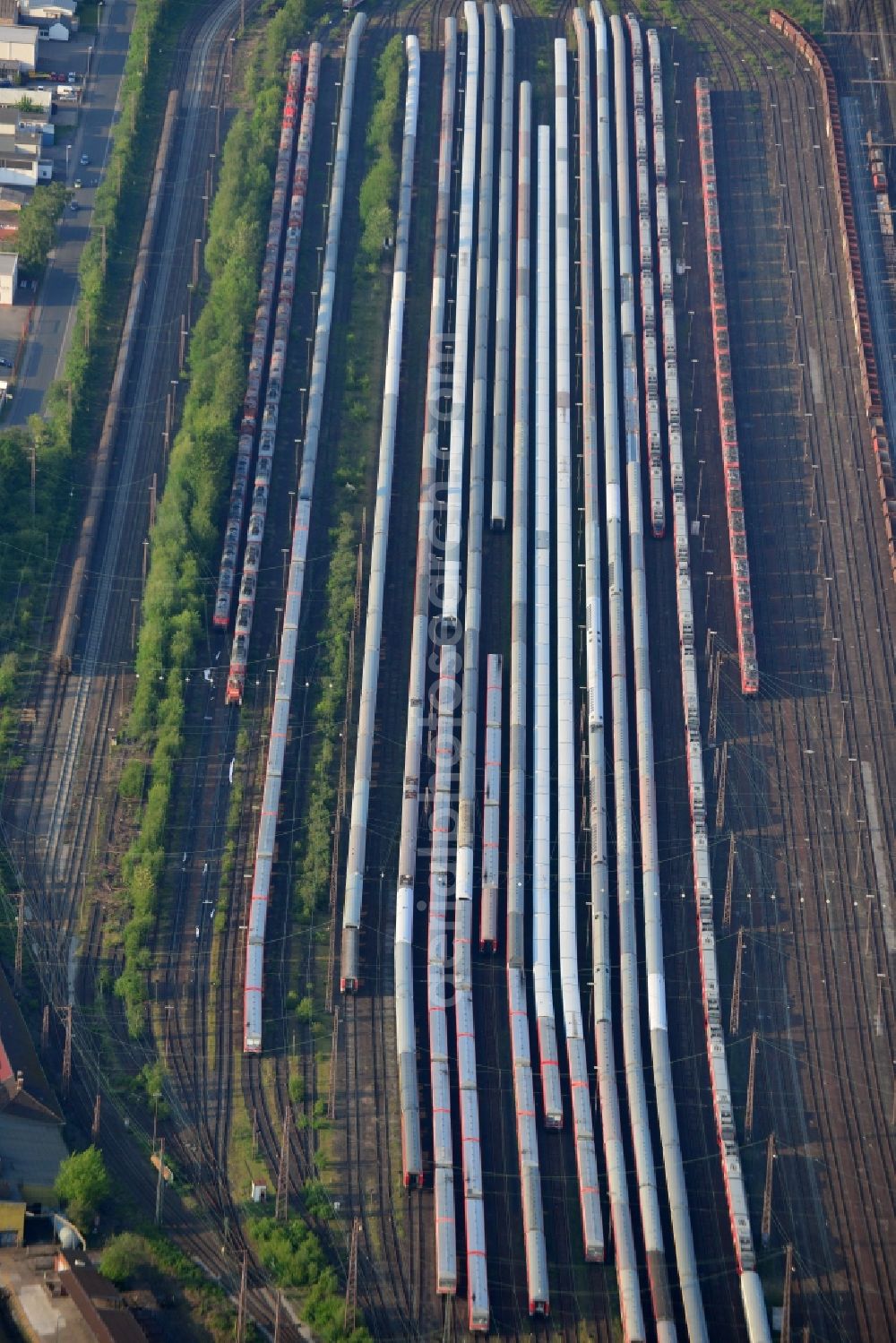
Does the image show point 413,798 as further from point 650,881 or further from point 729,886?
point 729,886

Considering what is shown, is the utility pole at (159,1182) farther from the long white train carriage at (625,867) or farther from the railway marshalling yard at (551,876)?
the long white train carriage at (625,867)

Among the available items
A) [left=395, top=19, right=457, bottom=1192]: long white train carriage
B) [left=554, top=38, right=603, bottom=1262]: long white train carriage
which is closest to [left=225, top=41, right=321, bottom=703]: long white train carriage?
[left=395, top=19, right=457, bottom=1192]: long white train carriage

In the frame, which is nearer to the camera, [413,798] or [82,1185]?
[82,1185]

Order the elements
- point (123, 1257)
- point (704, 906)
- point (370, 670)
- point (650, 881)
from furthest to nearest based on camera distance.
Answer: point (370, 670) → point (650, 881) → point (704, 906) → point (123, 1257)

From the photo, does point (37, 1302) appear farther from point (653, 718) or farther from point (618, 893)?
point (653, 718)

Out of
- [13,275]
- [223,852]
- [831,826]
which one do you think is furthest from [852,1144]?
[13,275]

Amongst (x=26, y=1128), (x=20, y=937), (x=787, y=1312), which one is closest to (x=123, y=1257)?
(x=26, y=1128)

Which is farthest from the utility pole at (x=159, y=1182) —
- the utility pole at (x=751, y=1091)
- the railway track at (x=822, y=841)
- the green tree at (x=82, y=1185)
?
the railway track at (x=822, y=841)
